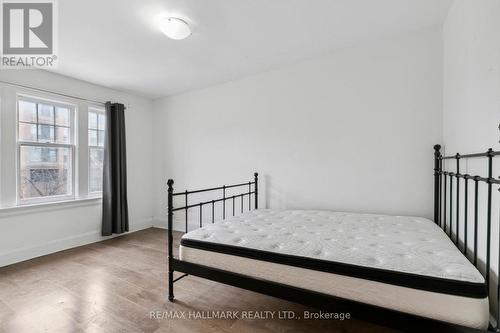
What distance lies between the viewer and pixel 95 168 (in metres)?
3.58

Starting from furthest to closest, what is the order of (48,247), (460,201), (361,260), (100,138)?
(100,138) → (48,247) → (460,201) → (361,260)

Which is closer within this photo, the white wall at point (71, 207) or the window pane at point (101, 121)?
the white wall at point (71, 207)

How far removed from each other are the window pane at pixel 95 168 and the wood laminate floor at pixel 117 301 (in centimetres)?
109

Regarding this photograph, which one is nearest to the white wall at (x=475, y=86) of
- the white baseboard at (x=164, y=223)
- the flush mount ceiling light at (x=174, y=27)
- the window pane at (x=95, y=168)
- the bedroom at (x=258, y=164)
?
the bedroom at (x=258, y=164)

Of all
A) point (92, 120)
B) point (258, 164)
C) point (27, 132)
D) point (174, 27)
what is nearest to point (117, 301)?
point (258, 164)

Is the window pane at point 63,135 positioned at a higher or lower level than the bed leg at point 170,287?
higher

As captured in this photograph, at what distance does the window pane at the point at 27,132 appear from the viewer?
283 centimetres

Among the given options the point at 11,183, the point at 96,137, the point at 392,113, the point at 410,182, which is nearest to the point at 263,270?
the point at 410,182

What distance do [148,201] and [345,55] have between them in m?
3.72

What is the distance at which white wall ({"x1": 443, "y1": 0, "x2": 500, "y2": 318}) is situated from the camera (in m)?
1.21

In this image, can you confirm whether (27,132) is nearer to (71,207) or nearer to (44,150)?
(44,150)

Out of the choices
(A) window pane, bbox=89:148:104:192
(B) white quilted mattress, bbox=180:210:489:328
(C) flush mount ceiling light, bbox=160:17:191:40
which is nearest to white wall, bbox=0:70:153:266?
(A) window pane, bbox=89:148:104:192

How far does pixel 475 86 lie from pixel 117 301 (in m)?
2.92

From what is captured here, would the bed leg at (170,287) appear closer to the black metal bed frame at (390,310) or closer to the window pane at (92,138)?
the black metal bed frame at (390,310)
